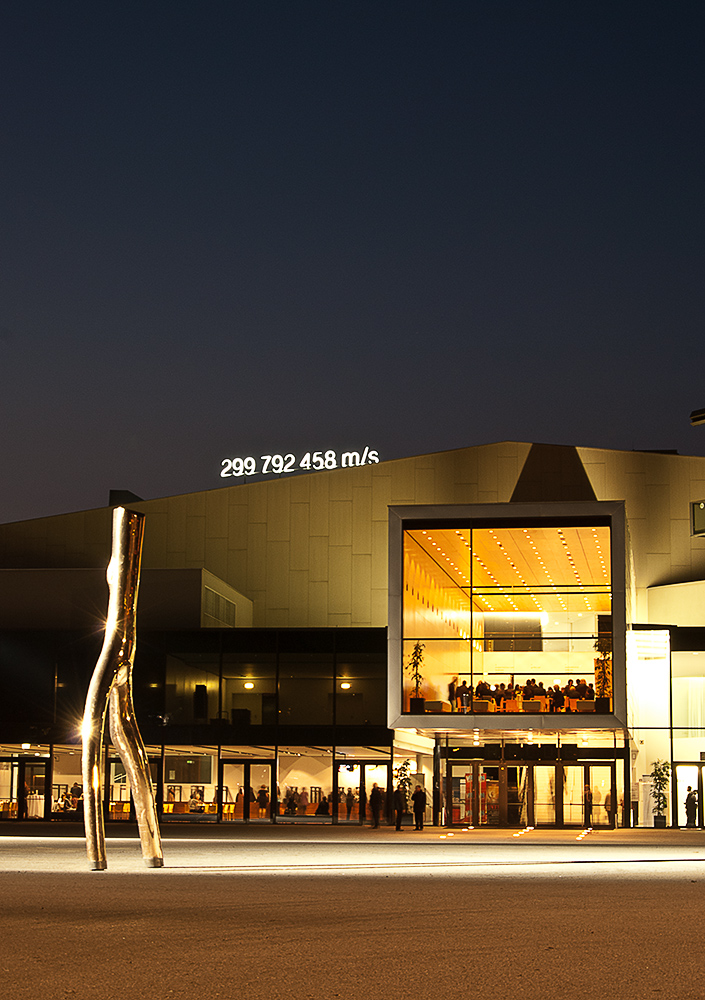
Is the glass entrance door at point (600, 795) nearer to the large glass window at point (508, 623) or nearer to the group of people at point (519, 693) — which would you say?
the large glass window at point (508, 623)

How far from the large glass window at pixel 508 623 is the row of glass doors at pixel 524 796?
16.8 feet

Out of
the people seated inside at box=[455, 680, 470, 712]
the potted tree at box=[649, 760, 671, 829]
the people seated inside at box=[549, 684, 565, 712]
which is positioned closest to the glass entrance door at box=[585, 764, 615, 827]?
the potted tree at box=[649, 760, 671, 829]

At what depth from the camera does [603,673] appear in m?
35.7

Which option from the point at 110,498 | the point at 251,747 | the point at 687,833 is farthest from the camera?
the point at 110,498

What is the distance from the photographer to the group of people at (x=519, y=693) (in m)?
35.7

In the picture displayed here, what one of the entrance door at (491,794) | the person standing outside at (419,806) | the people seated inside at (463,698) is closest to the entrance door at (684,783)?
the entrance door at (491,794)

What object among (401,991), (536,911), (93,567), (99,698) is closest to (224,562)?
(93,567)

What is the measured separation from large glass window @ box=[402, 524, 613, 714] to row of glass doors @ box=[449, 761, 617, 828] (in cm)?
511

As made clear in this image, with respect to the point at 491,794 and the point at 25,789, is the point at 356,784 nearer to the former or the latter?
the point at 491,794

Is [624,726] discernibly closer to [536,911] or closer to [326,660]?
[326,660]

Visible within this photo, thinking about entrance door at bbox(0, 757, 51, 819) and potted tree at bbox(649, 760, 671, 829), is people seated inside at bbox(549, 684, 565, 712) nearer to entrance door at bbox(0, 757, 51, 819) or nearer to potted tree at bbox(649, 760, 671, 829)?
potted tree at bbox(649, 760, 671, 829)

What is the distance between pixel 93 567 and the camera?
2035 inches

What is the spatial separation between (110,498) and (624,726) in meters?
32.9

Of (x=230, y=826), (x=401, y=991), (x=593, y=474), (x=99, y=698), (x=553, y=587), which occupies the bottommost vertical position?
(x=230, y=826)
